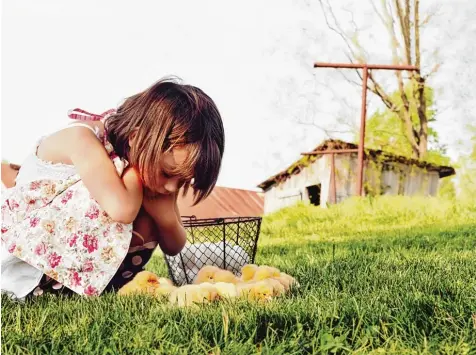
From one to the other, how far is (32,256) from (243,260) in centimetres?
98

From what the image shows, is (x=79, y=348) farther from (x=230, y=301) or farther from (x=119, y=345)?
(x=230, y=301)

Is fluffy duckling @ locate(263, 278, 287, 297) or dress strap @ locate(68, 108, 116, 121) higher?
dress strap @ locate(68, 108, 116, 121)

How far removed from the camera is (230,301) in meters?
1.54

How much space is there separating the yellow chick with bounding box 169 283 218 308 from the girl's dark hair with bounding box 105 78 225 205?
0.38 metres

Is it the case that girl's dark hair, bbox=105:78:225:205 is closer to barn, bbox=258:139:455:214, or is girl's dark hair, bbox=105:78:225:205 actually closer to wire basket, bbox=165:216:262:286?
wire basket, bbox=165:216:262:286

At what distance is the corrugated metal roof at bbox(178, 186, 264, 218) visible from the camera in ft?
31.7

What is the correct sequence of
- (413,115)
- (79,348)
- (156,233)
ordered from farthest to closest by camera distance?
(413,115)
(156,233)
(79,348)

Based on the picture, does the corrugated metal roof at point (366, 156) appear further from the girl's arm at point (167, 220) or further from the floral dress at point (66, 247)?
the floral dress at point (66, 247)

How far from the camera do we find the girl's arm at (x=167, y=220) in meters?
1.97

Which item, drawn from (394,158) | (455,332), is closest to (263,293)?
(455,332)

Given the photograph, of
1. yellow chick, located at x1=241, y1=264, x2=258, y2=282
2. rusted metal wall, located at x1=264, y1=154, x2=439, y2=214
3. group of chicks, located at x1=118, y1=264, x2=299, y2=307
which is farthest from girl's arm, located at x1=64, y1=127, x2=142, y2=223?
rusted metal wall, located at x1=264, y1=154, x2=439, y2=214

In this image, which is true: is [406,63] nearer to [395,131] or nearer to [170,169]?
[395,131]

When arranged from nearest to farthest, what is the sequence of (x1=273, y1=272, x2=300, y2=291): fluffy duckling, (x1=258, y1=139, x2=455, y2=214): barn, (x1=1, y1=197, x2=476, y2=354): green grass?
(x1=1, y1=197, x2=476, y2=354): green grass → (x1=273, y1=272, x2=300, y2=291): fluffy duckling → (x1=258, y1=139, x2=455, y2=214): barn

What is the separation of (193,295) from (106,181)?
0.50m
